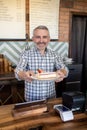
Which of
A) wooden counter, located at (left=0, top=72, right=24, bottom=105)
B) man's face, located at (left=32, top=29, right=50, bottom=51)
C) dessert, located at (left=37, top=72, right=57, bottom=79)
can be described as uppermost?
man's face, located at (left=32, top=29, right=50, bottom=51)

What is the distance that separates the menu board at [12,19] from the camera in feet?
11.4

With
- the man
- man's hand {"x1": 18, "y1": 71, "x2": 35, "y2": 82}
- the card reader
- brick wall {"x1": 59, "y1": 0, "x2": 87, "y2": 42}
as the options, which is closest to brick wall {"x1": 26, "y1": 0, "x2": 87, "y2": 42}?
brick wall {"x1": 59, "y1": 0, "x2": 87, "y2": 42}

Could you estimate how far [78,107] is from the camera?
1608 millimetres

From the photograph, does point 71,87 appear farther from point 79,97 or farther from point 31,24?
point 79,97

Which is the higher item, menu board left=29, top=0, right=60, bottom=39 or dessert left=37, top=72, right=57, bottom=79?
menu board left=29, top=0, right=60, bottom=39

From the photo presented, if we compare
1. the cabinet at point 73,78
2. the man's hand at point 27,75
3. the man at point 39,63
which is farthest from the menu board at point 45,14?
the man's hand at point 27,75

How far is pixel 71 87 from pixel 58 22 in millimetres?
1397

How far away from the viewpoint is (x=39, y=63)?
200 centimetres

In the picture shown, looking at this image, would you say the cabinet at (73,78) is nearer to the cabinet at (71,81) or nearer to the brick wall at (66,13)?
the cabinet at (71,81)

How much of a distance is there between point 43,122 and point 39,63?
0.70 m

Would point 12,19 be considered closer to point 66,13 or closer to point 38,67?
point 66,13

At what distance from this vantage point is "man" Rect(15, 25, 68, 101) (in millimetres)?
1911

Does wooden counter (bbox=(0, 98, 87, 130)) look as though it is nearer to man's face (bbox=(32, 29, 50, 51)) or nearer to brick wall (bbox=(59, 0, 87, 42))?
man's face (bbox=(32, 29, 50, 51))

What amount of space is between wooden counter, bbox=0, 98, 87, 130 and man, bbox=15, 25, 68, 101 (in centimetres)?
40
